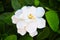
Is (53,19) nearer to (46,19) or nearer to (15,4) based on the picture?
(46,19)

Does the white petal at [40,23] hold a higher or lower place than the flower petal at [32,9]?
lower

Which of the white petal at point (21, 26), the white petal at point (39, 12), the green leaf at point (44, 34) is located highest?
the white petal at point (39, 12)

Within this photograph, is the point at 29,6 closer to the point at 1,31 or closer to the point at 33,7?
the point at 33,7

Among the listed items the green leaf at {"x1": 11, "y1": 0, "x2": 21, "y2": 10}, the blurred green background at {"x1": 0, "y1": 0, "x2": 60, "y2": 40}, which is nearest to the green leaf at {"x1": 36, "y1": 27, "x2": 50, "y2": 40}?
the blurred green background at {"x1": 0, "y1": 0, "x2": 60, "y2": 40}

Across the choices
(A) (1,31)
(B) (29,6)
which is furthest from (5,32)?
(B) (29,6)

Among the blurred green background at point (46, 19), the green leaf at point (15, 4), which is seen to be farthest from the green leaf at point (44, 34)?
the green leaf at point (15, 4)

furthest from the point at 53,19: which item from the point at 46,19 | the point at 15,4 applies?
the point at 15,4

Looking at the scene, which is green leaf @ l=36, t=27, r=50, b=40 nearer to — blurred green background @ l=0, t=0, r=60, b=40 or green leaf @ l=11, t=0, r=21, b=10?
blurred green background @ l=0, t=0, r=60, b=40

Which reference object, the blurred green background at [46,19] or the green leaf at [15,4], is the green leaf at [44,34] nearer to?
the blurred green background at [46,19]
